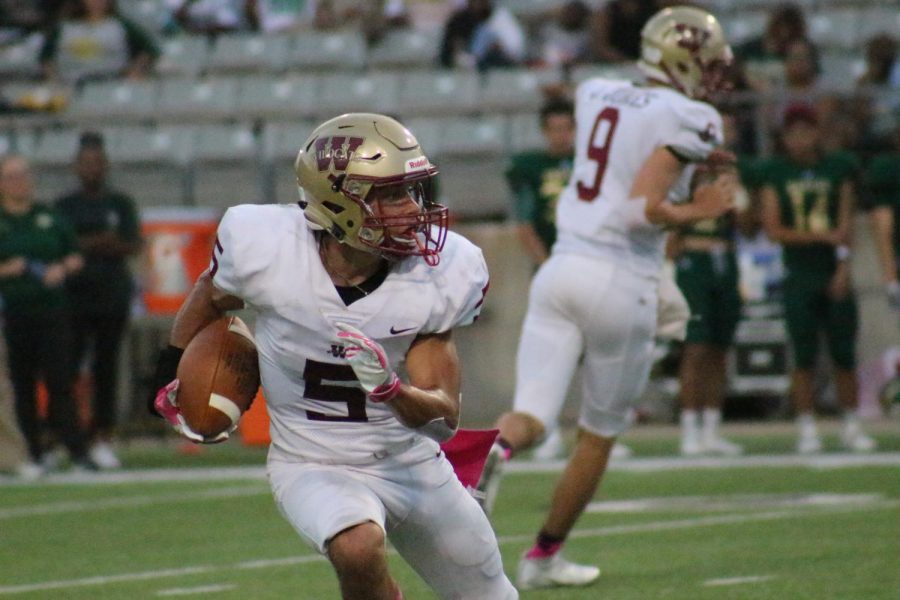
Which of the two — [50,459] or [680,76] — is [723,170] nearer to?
[680,76]

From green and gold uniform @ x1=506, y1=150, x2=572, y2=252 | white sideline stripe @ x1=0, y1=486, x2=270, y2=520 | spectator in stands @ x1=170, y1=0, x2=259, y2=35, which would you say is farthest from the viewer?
spectator in stands @ x1=170, y1=0, x2=259, y2=35

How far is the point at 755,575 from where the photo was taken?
5.34 meters

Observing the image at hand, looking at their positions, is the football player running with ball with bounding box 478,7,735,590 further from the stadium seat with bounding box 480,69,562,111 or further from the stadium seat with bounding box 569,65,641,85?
the stadium seat with bounding box 480,69,562,111

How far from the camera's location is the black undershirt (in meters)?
3.65

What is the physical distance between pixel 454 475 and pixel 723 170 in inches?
88.3

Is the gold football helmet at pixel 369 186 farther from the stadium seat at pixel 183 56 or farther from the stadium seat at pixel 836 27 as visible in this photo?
the stadium seat at pixel 183 56

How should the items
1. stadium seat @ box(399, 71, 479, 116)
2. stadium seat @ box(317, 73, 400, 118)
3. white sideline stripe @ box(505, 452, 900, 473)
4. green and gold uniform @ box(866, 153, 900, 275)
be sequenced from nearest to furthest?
white sideline stripe @ box(505, 452, 900, 473), green and gold uniform @ box(866, 153, 900, 275), stadium seat @ box(399, 71, 479, 116), stadium seat @ box(317, 73, 400, 118)

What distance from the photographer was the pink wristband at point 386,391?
336 centimetres

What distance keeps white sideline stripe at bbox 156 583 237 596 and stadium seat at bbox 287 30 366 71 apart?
8.08 metres

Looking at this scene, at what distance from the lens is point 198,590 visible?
5312 millimetres

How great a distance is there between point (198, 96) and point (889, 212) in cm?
583

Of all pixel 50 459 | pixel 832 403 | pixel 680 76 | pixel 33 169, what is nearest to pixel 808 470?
pixel 832 403

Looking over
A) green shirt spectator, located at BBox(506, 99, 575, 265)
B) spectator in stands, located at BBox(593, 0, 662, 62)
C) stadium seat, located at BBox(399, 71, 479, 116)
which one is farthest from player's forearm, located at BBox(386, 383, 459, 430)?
spectator in stands, located at BBox(593, 0, 662, 62)

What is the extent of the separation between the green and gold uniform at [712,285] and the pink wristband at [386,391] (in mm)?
6015
